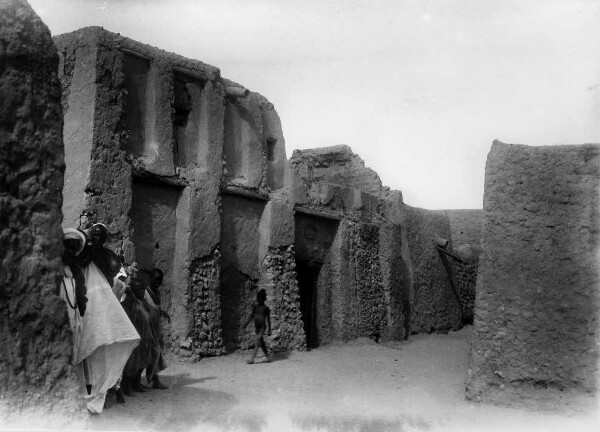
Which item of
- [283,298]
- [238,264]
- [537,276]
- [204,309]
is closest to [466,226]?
[283,298]

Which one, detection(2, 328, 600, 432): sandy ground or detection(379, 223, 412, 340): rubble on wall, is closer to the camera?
detection(2, 328, 600, 432): sandy ground

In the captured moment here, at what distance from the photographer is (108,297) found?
490 centimetres

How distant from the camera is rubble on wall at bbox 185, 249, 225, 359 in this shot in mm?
9492

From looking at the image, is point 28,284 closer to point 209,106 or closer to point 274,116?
point 209,106

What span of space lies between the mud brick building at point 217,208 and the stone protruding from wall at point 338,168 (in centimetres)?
29

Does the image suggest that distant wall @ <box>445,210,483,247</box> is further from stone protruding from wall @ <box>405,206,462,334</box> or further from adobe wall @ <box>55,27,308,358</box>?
adobe wall @ <box>55,27,308,358</box>

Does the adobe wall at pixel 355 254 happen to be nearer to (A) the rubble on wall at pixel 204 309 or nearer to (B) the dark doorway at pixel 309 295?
(B) the dark doorway at pixel 309 295

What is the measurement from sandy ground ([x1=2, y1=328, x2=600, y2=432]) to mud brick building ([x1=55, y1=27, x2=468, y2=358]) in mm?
1391

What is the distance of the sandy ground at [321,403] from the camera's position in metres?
5.20

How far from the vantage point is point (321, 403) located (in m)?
6.45

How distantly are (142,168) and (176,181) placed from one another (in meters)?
0.67

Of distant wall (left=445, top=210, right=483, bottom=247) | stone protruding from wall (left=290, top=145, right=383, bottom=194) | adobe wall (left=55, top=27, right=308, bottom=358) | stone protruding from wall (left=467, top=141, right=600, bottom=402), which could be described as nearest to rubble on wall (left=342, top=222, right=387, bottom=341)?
stone protruding from wall (left=290, top=145, right=383, bottom=194)

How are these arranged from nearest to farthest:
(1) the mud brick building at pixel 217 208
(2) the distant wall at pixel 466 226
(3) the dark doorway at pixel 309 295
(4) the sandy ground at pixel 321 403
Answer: (4) the sandy ground at pixel 321 403
(1) the mud brick building at pixel 217 208
(3) the dark doorway at pixel 309 295
(2) the distant wall at pixel 466 226

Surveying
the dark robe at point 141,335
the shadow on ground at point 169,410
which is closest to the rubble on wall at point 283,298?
the shadow on ground at point 169,410
